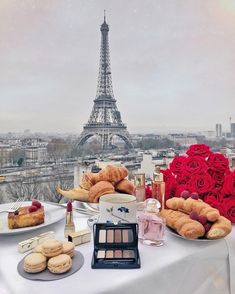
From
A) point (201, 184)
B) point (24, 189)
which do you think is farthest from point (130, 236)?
point (24, 189)

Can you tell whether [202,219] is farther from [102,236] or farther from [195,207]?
[102,236]

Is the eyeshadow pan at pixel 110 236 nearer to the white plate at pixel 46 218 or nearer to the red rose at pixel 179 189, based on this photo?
the white plate at pixel 46 218

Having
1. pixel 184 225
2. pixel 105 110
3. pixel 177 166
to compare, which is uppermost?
pixel 105 110

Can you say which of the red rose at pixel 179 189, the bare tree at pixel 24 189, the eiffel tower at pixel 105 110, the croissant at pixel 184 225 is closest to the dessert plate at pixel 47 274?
the croissant at pixel 184 225

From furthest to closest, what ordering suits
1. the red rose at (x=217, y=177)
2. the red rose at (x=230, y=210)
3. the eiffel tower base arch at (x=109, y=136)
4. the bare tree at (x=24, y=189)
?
1. the eiffel tower base arch at (x=109, y=136)
2. the bare tree at (x=24, y=189)
3. the red rose at (x=217, y=177)
4. the red rose at (x=230, y=210)

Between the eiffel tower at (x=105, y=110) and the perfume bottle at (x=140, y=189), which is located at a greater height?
the eiffel tower at (x=105, y=110)

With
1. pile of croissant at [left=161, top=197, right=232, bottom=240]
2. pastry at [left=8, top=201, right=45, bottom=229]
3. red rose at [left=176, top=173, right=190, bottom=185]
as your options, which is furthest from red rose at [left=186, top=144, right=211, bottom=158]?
pastry at [left=8, top=201, right=45, bottom=229]

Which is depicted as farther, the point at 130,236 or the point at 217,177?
the point at 217,177

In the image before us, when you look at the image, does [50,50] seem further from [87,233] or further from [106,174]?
[87,233]
